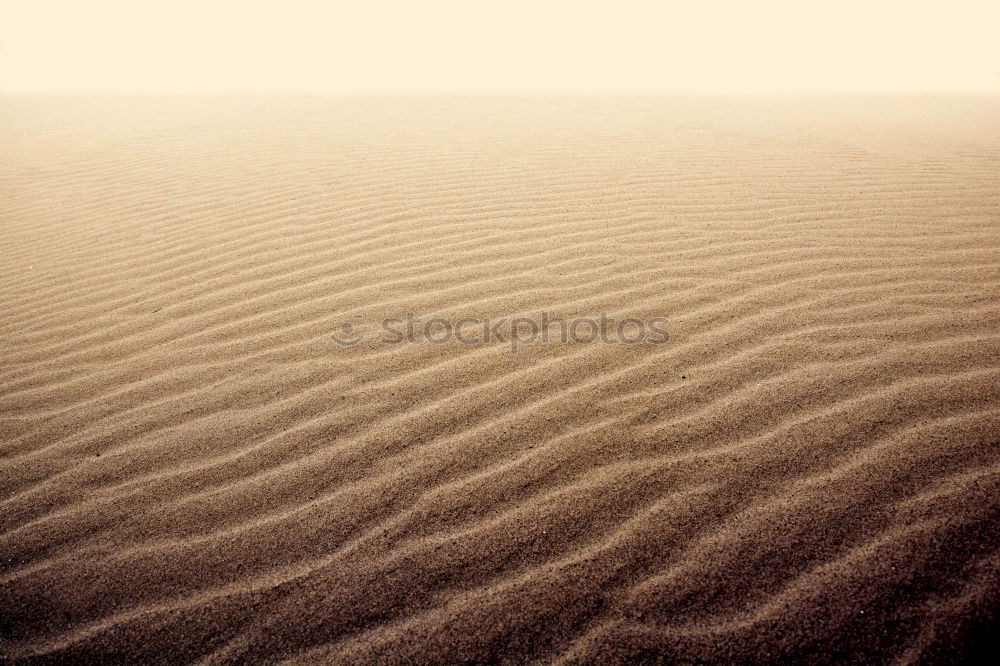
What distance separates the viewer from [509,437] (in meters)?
1.87

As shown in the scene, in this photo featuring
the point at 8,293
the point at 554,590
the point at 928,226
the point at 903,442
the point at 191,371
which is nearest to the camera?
the point at 554,590

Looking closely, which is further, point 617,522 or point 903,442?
point 903,442

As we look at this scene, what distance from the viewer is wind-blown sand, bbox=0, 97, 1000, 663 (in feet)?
4.41

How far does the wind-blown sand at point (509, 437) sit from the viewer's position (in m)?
1.34

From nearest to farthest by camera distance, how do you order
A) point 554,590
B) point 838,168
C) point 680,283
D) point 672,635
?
point 672,635 < point 554,590 < point 680,283 < point 838,168

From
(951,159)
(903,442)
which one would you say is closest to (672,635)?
(903,442)

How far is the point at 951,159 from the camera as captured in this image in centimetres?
513

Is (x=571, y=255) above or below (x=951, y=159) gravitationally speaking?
below

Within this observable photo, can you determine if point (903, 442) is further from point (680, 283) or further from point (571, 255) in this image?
point (571, 255)

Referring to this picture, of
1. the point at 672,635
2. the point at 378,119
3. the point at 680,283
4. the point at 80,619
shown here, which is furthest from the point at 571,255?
the point at 378,119

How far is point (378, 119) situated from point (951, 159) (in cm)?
730

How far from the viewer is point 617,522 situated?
1553 millimetres

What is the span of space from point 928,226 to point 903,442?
8.05 ft

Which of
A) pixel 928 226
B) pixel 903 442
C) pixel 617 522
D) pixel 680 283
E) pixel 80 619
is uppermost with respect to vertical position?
pixel 928 226
